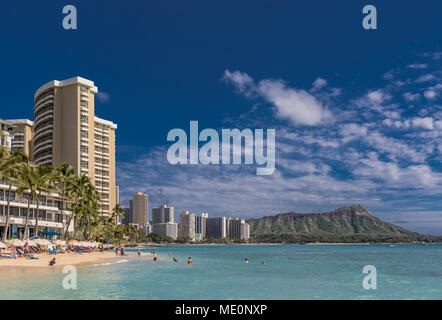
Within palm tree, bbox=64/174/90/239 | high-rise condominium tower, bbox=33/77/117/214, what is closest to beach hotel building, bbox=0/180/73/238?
palm tree, bbox=64/174/90/239

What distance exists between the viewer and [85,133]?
139 m

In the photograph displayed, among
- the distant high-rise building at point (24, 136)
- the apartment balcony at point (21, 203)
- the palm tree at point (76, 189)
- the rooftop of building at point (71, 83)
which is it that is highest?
the rooftop of building at point (71, 83)

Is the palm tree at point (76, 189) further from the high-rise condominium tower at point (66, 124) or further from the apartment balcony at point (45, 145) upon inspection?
the apartment balcony at point (45, 145)

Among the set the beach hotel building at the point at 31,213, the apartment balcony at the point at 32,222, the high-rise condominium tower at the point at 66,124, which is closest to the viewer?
the apartment balcony at the point at 32,222

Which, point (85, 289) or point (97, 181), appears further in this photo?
point (97, 181)

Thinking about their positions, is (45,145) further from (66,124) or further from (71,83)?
(71,83)

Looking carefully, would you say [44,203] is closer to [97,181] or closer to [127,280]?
[127,280]

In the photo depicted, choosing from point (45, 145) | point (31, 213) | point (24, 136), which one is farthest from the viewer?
point (24, 136)

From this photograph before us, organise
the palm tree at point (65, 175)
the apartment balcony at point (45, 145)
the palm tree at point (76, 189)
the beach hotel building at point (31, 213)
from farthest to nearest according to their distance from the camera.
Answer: the apartment balcony at point (45, 145) < the palm tree at point (76, 189) < the palm tree at point (65, 175) < the beach hotel building at point (31, 213)

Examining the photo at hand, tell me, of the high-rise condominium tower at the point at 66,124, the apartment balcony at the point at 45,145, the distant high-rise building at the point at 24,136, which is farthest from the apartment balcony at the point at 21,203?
the distant high-rise building at the point at 24,136

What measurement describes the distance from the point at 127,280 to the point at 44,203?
55687 mm

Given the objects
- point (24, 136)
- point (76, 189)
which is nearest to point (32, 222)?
point (76, 189)

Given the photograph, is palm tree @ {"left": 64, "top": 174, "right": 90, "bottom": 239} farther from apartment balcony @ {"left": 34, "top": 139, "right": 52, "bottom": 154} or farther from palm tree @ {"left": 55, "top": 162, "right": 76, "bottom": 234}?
apartment balcony @ {"left": 34, "top": 139, "right": 52, "bottom": 154}
